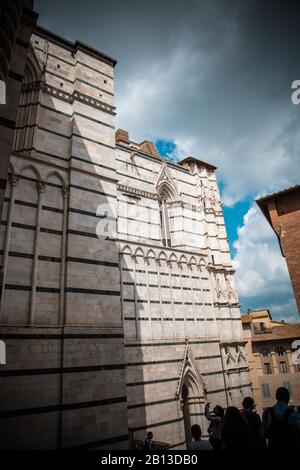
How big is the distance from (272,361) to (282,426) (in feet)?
85.4

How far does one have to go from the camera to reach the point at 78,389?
20.5ft

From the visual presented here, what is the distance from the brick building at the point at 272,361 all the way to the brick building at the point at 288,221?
54.7 ft

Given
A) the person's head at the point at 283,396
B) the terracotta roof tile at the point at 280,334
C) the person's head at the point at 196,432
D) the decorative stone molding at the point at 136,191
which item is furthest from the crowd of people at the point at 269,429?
the terracotta roof tile at the point at 280,334

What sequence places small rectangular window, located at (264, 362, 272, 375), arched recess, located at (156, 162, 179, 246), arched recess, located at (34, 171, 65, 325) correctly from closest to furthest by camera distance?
arched recess, located at (34, 171, 65, 325)
arched recess, located at (156, 162, 179, 246)
small rectangular window, located at (264, 362, 272, 375)

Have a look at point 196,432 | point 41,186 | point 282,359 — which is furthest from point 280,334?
point 41,186

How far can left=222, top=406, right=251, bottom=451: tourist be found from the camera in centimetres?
288

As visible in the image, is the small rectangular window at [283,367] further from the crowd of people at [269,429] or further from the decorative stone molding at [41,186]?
the decorative stone molding at [41,186]

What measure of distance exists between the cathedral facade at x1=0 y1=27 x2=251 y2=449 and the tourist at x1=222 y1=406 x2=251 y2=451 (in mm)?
4277

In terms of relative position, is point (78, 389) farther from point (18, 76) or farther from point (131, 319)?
point (18, 76)

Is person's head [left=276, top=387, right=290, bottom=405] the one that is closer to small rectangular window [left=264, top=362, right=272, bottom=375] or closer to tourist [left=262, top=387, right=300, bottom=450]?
tourist [left=262, top=387, right=300, bottom=450]

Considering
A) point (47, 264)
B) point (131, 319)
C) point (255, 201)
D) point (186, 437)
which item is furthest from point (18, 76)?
point (186, 437)

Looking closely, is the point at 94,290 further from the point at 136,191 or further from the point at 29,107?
the point at 136,191

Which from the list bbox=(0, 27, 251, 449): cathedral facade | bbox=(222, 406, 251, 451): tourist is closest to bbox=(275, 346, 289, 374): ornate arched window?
bbox=(0, 27, 251, 449): cathedral facade

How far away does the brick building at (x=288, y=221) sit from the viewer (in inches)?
438
